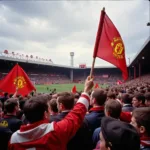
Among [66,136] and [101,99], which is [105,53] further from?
[66,136]

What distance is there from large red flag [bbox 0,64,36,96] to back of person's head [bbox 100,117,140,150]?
6.40 m

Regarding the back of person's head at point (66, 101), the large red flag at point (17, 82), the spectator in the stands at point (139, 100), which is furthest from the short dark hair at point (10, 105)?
the large red flag at point (17, 82)

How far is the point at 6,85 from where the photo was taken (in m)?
7.69

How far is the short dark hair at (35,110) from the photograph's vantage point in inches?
81.1

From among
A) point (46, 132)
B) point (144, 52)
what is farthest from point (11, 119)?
point (144, 52)

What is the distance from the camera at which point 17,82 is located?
7.59m

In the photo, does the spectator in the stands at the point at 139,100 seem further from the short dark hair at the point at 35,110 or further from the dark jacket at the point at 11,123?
the short dark hair at the point at 35,110

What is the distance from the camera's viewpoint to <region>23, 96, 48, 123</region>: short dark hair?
81.1 inches

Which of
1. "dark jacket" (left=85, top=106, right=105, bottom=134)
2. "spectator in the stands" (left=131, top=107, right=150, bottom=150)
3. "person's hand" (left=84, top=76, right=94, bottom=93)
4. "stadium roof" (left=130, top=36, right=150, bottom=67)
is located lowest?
"dark jacket" (left=85, top=106, right=105, bottom=134)

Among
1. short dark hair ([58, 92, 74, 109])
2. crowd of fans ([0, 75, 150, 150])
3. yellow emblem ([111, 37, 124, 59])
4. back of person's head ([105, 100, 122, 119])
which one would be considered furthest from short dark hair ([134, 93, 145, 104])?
short dark hair ([58, 92, 74, 109])

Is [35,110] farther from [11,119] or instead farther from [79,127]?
[11,119]

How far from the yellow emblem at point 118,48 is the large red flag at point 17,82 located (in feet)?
14.7

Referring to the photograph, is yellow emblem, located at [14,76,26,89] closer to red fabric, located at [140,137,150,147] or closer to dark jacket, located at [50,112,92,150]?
dark jacket, located at [50,112,92,150]

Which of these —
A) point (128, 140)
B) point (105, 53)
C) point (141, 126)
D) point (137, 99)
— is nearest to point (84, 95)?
point (141, 126)
